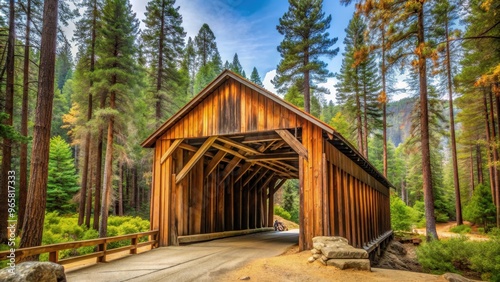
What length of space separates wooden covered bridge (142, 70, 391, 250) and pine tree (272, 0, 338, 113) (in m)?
9.61

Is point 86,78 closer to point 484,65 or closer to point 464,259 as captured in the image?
point 464,259

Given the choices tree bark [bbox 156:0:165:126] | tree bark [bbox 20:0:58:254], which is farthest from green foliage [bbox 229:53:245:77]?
tree bark [bbox 20:0:58:254]

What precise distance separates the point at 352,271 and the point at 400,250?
1420 centimetres

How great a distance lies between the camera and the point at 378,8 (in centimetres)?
1195

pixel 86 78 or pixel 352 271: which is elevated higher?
pixel 86 78

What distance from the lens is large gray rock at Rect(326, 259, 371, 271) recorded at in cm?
629

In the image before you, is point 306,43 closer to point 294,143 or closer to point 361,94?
point 361,94

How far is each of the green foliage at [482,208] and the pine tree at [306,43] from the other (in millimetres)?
17032

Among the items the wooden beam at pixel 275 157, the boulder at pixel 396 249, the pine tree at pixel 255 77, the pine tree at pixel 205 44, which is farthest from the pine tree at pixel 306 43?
the pine tree at pixel 205 44

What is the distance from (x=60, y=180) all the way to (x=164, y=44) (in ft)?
53.9

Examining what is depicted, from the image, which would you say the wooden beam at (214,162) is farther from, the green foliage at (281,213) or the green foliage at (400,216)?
the green foliage at (281,213)

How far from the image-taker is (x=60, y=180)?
27.4 m

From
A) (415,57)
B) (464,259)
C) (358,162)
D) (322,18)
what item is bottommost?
(464,259)

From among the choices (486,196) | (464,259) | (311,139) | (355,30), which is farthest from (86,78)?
(486,196)
